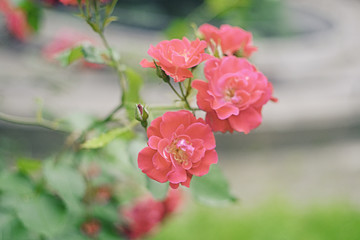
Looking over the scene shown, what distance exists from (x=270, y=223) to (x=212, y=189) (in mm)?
1329

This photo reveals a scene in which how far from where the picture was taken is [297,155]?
2695 millimetres

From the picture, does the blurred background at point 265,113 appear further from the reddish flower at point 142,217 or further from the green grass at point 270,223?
the reddish flower at point 142,217

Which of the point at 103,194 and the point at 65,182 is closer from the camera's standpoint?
the point at 65,182

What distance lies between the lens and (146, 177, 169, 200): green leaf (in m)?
0.68

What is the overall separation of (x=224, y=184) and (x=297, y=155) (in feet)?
6.77

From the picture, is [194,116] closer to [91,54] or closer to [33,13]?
[91,54]

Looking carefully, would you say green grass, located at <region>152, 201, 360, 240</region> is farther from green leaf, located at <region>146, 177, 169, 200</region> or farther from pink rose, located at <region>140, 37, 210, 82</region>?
pink rose, located at <region>140, 37, 210, 82</region>

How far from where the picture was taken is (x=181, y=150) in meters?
0.50

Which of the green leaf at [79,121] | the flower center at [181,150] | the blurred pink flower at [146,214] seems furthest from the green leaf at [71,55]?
the blurred pink flower at [146,214]

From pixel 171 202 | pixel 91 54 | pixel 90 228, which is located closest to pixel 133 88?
pixel 91 54

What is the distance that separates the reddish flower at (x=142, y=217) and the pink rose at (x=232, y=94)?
0.52 meters

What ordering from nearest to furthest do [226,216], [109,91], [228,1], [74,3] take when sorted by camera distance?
[74,3]
[228,1]
[226,216]
[109,91]

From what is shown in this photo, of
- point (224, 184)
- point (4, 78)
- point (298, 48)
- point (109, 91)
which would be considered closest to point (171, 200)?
point (224, 184)

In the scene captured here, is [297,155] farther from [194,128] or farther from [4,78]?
[194,128]
